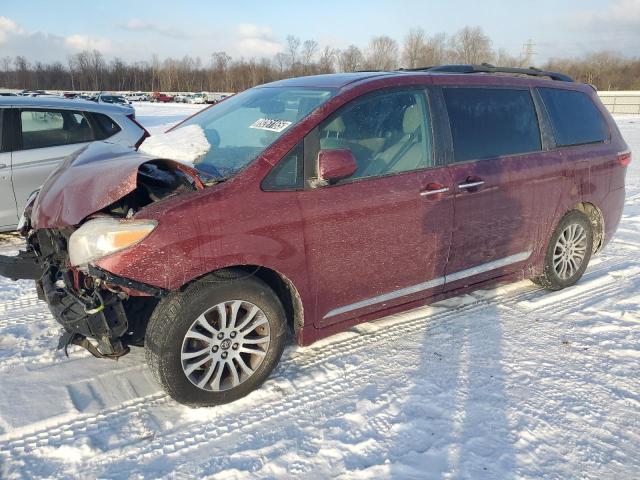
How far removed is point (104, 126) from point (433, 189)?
4540mm

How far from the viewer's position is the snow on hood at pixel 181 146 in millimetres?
3250

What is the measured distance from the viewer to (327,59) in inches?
3228

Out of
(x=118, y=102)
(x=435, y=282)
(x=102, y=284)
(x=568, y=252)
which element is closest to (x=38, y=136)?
(x=102, y=284)

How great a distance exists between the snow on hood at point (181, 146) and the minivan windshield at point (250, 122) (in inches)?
1.8

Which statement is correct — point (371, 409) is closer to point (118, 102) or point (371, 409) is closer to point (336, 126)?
point (336, 126)

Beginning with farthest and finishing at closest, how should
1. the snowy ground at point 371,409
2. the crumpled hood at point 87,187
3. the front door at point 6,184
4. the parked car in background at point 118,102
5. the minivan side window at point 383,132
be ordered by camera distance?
the parked car in background at point 118,102 < the front door at point 6,184 < the minivan side window at point 383,132 < the crumpled hood at point 87,187 < the snowy ground at point 371,409

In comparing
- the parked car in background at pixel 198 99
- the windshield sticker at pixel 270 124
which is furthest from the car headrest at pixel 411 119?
the parked car in background at pixel 198 99

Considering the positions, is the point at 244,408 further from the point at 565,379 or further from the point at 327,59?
the point at 327,59

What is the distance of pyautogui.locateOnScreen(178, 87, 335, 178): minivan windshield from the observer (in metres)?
3.10

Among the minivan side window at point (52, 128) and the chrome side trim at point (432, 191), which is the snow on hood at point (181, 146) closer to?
the chrome side trim at point (432, 191)

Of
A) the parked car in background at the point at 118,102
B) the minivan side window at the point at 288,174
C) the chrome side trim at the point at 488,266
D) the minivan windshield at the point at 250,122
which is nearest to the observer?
the minivan side window at the point at 288,174

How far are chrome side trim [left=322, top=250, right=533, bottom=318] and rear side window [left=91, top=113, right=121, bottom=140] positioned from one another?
4.35 meters

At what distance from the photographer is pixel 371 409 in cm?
297

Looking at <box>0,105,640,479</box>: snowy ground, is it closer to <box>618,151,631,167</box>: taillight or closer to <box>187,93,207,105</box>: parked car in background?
<box>618,151,631,167</box>: taillight
